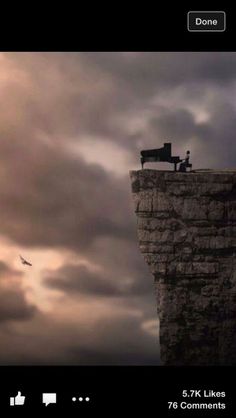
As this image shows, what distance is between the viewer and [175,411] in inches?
172

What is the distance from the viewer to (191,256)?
31.2 ft

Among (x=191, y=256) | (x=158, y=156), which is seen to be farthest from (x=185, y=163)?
(x=191, y=256)

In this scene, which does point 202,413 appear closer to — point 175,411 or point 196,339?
point 175,411

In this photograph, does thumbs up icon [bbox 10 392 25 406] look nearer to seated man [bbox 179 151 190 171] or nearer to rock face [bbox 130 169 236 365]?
seated man [bbox 179 151 190 171]

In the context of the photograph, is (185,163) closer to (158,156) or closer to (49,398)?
(158,156)

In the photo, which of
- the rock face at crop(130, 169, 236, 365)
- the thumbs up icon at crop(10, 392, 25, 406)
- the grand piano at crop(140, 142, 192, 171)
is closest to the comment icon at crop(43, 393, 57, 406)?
the thumbs up icon at crop(10, 392, 25, 406)
